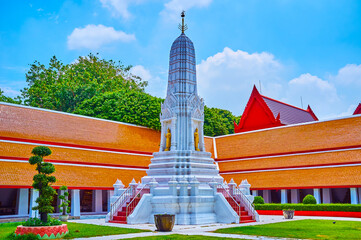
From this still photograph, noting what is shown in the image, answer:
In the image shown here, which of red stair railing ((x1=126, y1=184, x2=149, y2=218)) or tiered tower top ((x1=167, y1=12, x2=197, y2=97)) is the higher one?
tiered tower top ((x1=167, y1=12, x2=197, y2=97))

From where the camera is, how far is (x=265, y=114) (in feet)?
117

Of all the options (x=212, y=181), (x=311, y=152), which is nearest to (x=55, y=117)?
(x=212, y=181)

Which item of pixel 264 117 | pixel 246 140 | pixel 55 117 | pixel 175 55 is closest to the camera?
pixel 175 55

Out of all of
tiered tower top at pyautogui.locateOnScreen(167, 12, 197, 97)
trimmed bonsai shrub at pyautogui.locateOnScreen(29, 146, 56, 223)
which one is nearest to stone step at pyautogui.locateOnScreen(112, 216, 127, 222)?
trimmed bonsai shrub at pyautogui.locateOnScreen(29, 146, 56, 223)

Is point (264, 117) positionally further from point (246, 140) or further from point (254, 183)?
point (254, 183)

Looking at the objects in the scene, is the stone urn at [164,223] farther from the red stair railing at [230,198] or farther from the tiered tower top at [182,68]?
the tiered tower top at [182,68]

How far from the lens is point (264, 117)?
35812 millimetres

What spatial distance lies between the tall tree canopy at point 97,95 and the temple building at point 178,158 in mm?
3447

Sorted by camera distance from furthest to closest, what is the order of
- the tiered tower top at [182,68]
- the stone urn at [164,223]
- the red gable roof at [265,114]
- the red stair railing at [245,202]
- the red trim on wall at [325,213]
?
1. the red gable roof at [265,114]
2. the red trim on wall at [325,213]
3. the tiered tower top at [182,68]
4. the red stair railing at [245,202]
5. the stone urn at [164,223]

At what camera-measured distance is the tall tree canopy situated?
33.0m

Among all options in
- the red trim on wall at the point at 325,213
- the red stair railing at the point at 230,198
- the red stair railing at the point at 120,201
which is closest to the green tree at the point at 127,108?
the red stair railing at the point at 120,201

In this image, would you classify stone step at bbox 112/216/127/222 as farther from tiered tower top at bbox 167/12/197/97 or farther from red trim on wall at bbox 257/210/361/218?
red trim on wall at bbox 257/210/361/218

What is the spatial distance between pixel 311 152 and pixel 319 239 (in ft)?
55.5

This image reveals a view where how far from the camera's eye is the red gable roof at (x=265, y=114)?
115ft
